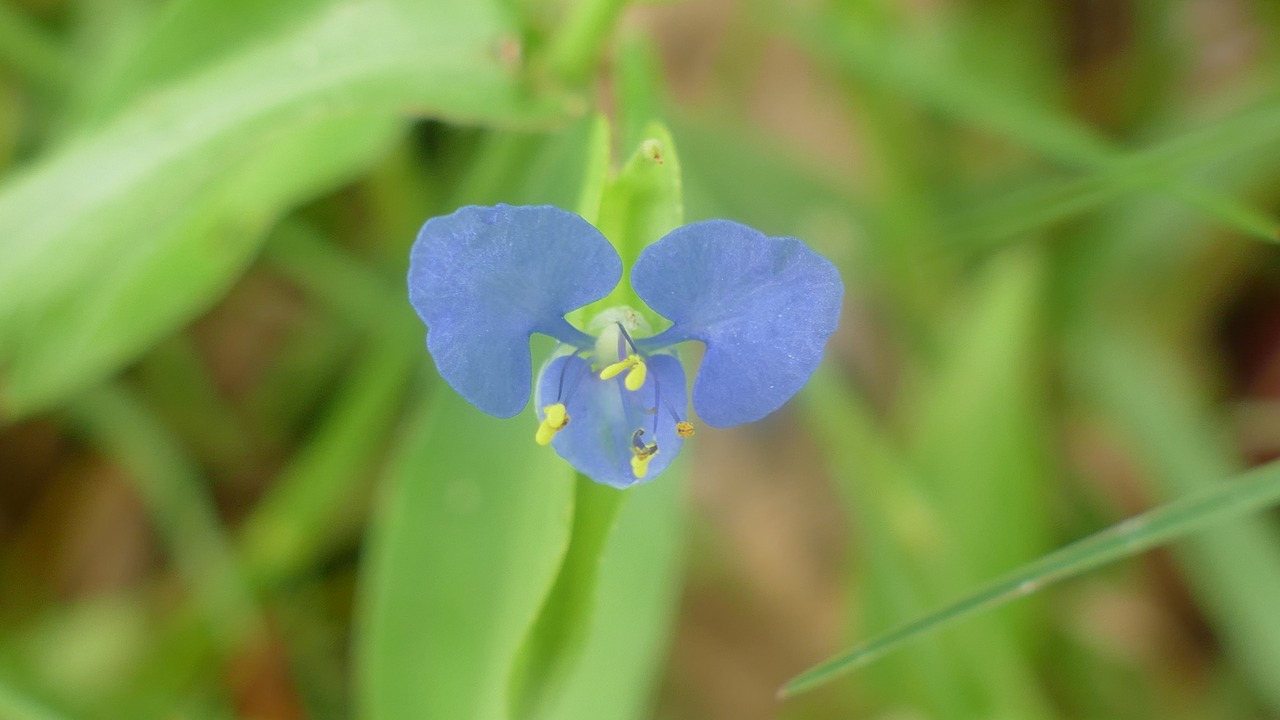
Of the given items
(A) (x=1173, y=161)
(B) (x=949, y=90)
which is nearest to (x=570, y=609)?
(A) (x=1173, y=161)

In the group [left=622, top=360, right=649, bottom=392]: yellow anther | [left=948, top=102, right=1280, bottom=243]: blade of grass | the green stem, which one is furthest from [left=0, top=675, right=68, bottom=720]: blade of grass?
[left=948, top=102, right=1280, bottom=243]: blade of grass

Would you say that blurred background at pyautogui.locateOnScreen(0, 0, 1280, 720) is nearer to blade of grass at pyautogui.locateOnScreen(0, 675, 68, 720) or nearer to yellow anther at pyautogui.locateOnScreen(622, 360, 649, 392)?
blade of grass at pyautogui.locateOnScreen(0, 675, 68, 720)

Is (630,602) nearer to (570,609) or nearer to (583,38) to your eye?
(570,609)

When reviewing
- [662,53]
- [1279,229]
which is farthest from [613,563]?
[662,53]

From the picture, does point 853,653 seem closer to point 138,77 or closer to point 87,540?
point 138,77

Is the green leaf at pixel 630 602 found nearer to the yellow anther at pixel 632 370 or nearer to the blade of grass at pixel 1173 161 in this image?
the yellow anther at pixel 632 370

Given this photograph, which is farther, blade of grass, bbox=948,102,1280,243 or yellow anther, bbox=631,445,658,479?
blade of grass, bbox=948,102,1280,243
